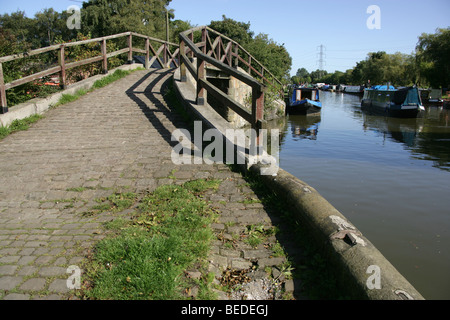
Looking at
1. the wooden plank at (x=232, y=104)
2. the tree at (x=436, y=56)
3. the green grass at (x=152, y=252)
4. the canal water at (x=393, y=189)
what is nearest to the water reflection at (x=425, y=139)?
the canal water at (x=393, y=189)

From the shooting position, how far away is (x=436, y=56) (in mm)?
43625

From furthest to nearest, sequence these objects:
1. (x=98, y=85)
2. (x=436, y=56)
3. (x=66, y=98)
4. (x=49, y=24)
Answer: (x=49, y=24)
(x=436, y=56)
(x=98, y=85)
(x=66, y=98)

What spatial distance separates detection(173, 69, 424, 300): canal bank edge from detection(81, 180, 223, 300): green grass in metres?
0.95

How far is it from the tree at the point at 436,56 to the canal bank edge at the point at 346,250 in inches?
1913

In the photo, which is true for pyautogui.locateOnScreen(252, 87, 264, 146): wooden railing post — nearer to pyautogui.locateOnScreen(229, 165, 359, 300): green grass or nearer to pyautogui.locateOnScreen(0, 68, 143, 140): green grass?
pyautogui.locateOnScreen(229, 165, 359, 300): green grass

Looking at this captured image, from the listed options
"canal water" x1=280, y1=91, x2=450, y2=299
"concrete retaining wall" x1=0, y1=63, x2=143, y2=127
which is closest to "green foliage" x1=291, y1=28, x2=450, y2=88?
"canal water" x1=280, y1=91, x2=450, y2=299

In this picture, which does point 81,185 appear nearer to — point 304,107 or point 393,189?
point 393,189

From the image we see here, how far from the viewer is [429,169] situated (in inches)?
407

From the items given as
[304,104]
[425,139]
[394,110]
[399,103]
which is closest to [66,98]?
[425,139]

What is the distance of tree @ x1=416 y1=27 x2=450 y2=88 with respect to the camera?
139 ft

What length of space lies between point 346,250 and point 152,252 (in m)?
1.54

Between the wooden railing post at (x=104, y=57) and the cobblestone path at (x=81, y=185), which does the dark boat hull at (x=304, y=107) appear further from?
the cobblestone path at (x=81, y=185)

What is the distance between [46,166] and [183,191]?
2.39 meters
